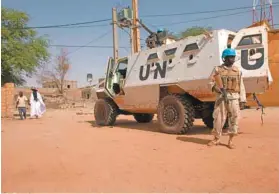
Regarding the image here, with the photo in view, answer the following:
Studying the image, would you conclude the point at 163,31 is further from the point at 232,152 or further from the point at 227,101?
the point at 232,152

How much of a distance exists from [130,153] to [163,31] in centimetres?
510

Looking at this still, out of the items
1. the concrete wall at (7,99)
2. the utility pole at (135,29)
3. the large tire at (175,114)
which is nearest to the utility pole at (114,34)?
the utility pole at (135,29)

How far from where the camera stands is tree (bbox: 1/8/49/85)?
22141 millimetres

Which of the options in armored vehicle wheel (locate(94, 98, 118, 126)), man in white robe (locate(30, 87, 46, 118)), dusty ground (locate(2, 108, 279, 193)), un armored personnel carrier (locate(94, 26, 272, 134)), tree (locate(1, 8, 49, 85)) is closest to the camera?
dusty ground (locate(2, 108, 279, 193))

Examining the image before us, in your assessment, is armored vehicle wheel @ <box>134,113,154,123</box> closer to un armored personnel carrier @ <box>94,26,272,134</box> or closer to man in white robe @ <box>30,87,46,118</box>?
un armored personnel carrier @ <box>94,26,272,134</box>

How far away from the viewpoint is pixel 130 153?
16.6 ft

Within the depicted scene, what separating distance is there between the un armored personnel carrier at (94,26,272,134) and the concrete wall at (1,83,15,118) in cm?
776

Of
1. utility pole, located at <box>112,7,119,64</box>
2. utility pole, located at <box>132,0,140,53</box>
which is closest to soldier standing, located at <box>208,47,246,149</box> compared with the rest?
utility pole, located at <box>132,0,140,53</box>

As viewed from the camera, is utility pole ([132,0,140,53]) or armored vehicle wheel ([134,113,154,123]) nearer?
armored vehicle wheel ([134,113,154,123])

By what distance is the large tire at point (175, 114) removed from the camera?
682 centimetres

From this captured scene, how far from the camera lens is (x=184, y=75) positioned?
7121mm

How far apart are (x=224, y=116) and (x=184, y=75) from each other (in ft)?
6.51

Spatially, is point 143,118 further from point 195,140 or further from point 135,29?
point 135,29

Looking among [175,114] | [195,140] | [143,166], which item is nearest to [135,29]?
[175,114]
